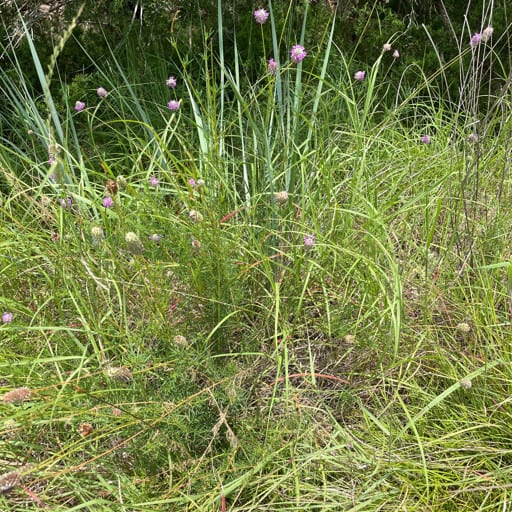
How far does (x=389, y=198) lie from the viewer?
1947 mm

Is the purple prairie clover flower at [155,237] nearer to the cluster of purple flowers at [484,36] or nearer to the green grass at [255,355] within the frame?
the green grass at [255,355]

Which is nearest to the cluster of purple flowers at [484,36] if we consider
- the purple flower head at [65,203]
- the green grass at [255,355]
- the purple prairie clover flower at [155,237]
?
the green grass at [255,355]

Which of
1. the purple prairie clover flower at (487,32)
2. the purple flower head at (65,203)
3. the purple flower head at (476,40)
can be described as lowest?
the purple flower head at (65,203)

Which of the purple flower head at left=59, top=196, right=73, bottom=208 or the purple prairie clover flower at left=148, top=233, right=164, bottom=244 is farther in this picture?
the purple prairie clover flower at left=148, top=233, right=164, bottom=244

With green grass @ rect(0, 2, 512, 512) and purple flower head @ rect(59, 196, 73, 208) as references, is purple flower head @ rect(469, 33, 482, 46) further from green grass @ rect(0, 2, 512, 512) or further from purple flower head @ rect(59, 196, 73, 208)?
purple flower head @ rect(59, 196, 73, 208)

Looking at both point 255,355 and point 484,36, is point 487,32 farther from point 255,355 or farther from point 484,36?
point 255,355

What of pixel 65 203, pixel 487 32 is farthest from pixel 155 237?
pixel 487 32

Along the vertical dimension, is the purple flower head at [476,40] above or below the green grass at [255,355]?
above

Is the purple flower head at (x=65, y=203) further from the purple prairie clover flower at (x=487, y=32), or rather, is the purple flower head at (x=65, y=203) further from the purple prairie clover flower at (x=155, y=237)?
the purple prairie clover flower at (x=487, y=32)

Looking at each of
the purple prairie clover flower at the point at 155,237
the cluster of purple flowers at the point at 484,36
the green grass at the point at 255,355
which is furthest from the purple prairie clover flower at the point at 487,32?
the purple prairie clover flower at the point at 155,237

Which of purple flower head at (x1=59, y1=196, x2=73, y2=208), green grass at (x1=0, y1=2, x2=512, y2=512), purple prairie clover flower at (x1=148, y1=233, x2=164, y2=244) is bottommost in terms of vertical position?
green grass at (x1=0, y1=2, x2=512, y2=512)

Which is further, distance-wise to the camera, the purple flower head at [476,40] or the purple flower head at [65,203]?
the purple flower head at [476,40]

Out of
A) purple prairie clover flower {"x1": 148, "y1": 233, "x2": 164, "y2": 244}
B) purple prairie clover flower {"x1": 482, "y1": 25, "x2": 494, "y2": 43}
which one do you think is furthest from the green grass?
purple prairie clover flower {"x1": 482, "y1": 25, "x2": 494, "y2": 43}

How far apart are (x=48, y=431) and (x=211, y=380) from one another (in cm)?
44
